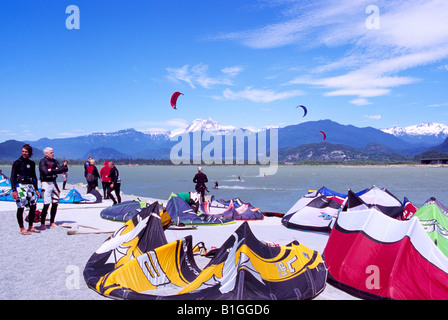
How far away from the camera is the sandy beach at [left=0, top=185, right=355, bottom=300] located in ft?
18.8

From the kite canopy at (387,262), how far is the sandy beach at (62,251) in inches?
16.8

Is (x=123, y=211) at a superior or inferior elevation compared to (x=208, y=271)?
inferior

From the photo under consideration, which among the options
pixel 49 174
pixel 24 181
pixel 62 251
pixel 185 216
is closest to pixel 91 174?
pixel 185 216

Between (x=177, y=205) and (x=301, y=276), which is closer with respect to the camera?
(x=301, y=276)

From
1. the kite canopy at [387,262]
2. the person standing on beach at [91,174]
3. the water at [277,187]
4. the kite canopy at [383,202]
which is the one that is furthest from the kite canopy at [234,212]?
the water at [277,187]

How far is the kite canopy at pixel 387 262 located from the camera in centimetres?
554

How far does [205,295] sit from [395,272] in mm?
3158

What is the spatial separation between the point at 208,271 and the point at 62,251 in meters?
4.40

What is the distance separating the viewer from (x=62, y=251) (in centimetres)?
821

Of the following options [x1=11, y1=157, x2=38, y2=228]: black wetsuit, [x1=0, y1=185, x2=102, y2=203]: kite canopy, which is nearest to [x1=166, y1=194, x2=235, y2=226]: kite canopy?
[x1=11, y1=157, x2=38, y2=228]: black wetsuit

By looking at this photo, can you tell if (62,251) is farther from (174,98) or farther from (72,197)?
(174,98)

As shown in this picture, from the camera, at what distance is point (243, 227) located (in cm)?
600
